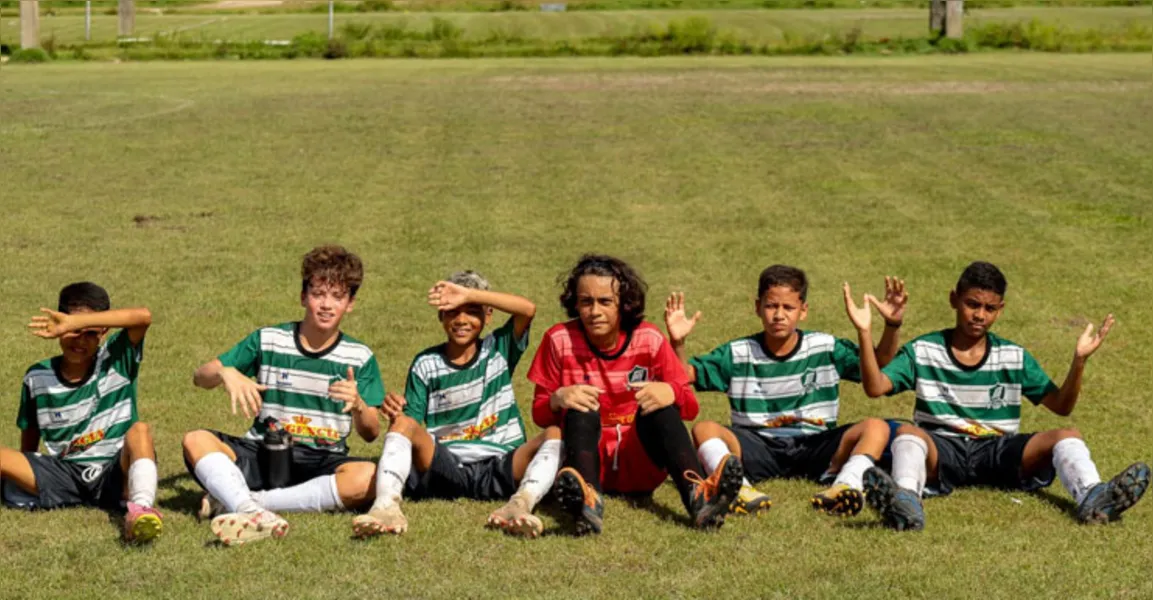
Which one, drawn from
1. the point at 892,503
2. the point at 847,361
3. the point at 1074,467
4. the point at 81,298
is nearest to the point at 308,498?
the point at 81,298

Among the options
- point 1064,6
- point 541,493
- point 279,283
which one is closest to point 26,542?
point 541,493

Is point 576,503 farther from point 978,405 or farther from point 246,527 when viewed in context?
point 978,405

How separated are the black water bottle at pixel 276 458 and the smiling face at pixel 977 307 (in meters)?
3.26

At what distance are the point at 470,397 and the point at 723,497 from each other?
58.9 inches

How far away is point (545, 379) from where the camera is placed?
7.79m

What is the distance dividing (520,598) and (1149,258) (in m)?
10.6

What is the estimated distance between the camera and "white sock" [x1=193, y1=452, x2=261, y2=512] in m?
7.07

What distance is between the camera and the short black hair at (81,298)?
24.1ft

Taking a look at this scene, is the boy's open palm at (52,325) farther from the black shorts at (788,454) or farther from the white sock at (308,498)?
the black shorts at (788,454)

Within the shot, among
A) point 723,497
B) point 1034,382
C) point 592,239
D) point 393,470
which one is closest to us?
point 723,497

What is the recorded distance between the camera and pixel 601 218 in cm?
1741

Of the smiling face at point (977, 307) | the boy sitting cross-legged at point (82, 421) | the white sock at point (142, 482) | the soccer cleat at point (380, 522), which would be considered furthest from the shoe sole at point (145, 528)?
the smiling face at point (977, 307)

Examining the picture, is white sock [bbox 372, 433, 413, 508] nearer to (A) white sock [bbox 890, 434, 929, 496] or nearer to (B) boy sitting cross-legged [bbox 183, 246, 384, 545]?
(B) boy sitting cross-legged [bbox 183, 246, 384, 545]

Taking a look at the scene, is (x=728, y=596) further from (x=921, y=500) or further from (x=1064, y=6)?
(x=1064, y=6)
